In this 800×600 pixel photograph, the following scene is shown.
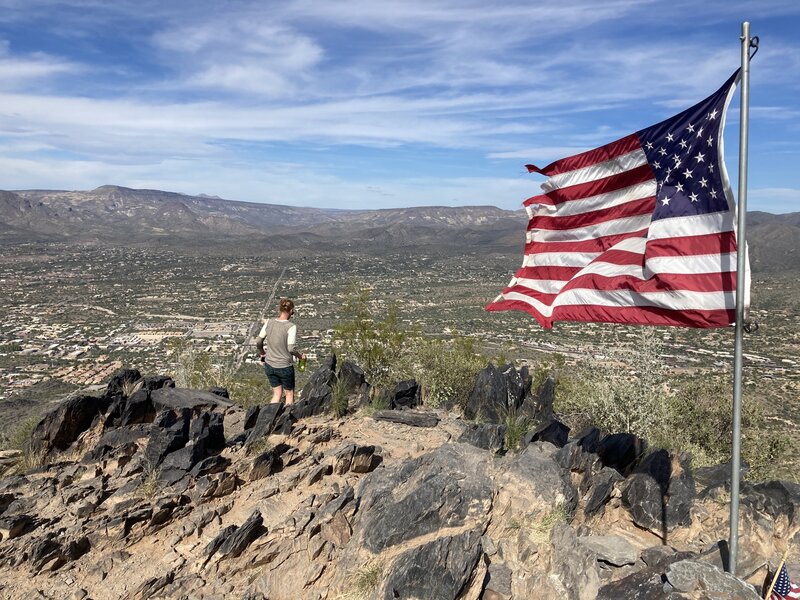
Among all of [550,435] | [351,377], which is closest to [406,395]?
[351,377]

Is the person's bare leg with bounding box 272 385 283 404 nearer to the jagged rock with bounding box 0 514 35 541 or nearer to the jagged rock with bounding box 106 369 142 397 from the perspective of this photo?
the jagged rock with bounding box 106 369 142 397

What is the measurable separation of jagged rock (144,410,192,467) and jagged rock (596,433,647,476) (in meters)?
6.73

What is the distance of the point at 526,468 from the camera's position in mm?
7867

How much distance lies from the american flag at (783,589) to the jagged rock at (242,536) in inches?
229

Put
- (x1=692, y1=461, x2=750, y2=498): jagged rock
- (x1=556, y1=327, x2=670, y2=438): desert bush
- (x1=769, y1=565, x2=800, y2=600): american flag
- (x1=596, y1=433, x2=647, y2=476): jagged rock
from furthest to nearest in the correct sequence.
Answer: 1. (x1=556, y1=327, x2=670, y2=438): desert bush
2. (x1=596, y1=433, x2=647, y2=476): jagged rock
3. (x1=692, y1=461, x2=750, y2=498): jagged rock
4. (x1=769, y1=565, x2=800, y2=600): american flag

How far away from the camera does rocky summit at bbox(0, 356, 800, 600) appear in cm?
617

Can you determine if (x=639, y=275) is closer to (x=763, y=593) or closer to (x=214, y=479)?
(x=763, y=593)

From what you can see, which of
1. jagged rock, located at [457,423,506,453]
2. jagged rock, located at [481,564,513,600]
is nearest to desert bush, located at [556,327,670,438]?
jagged rock, located at [457,423,506,453]

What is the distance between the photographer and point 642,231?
7180 mm

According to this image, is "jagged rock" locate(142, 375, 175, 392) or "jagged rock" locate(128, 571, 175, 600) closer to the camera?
"jagged rock" locate(128, 571, 175, 600)

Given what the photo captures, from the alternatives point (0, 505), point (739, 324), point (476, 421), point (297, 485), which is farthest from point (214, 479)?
point (739, 324)

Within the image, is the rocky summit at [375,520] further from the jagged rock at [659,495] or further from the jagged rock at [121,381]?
the jagged rock at [121,381]

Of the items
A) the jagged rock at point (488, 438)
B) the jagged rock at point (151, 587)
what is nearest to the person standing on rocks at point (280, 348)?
the jagged rock at point (488, 438)

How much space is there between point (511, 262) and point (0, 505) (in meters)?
191
